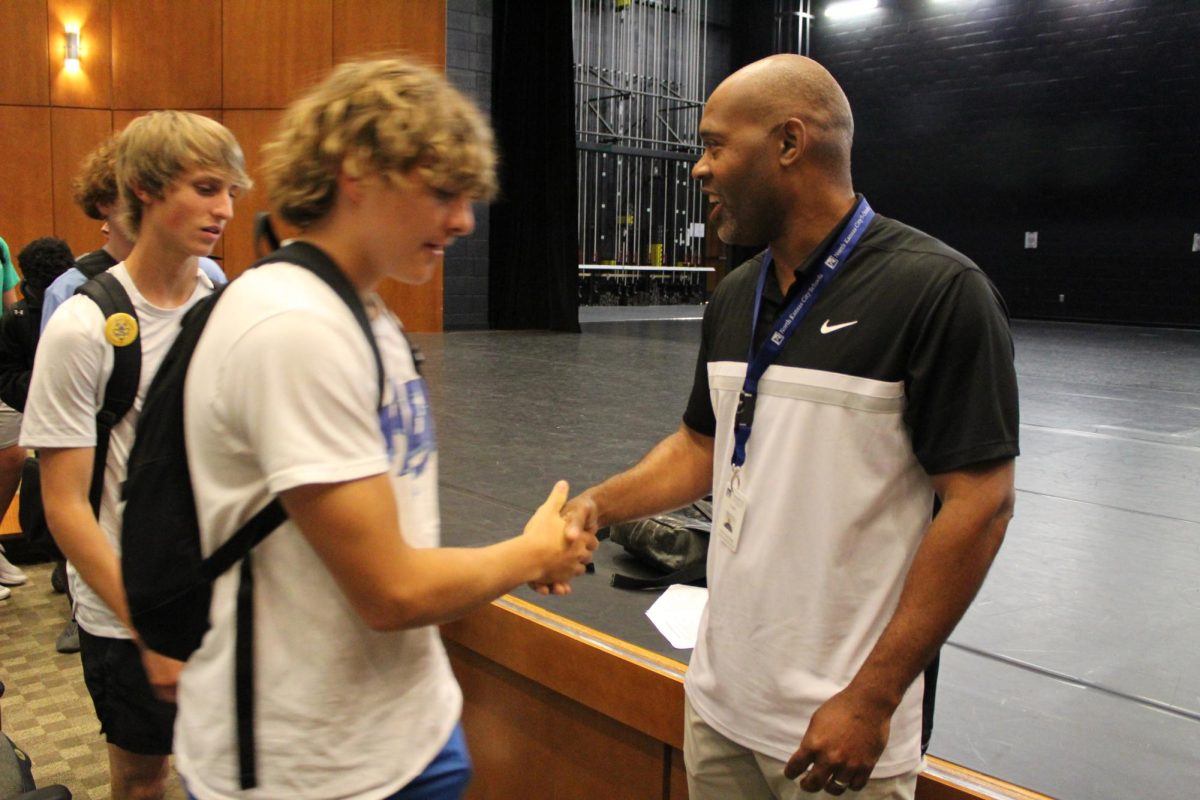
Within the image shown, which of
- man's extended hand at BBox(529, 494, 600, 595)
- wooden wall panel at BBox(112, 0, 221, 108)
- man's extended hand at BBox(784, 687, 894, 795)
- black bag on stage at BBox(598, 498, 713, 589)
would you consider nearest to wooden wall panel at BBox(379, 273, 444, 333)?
wooden wall panel at BBox(112, 0, 221, 108)

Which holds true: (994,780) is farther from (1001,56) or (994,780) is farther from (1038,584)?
(1001,56)

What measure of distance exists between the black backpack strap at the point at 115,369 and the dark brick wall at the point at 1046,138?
11.7 metres

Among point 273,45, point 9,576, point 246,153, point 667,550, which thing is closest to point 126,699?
point 667,550

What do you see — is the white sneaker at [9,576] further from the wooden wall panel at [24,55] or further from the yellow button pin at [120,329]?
the wooden wall panel at [24,55]

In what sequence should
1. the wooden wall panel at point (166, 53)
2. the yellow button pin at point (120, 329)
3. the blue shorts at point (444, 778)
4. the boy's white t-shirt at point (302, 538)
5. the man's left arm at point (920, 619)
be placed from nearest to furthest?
the boy's white t-shirt at point (302, 538) → the blue shorts at point (444, 778) → the man's left arm at point (920, 619) → the yellow button pin at point (120, 329) → the wooden wall panel at point (166, 53)

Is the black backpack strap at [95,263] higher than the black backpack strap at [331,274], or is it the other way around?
the black backpack strap at [95,263]

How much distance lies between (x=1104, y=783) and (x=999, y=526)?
1.66 feet

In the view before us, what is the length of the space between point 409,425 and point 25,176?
8.27 meters

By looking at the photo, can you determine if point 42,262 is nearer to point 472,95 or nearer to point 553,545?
point 553,545

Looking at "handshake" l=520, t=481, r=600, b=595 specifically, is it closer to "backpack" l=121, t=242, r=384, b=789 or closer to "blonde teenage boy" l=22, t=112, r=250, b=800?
"backpack" l=121, t=242, r=384, b=789

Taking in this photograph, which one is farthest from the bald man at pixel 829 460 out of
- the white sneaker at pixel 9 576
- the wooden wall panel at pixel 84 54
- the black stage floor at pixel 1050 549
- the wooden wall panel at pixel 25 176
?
the wooden wall panel at pixel 84 54

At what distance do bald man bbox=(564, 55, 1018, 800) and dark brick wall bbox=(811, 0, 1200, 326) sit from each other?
11349 mm

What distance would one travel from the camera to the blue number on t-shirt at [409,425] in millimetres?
826

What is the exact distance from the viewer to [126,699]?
146 cm
